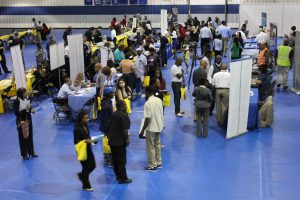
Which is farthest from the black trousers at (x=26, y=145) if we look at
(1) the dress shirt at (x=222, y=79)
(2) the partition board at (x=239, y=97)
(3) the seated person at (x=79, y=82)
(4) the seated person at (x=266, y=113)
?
(4) the seated person at (x=266, y=113)

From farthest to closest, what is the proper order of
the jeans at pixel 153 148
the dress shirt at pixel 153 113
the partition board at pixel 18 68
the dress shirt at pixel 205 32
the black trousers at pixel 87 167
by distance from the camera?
the dress shirt at pixel 205 32 < the partition board at pixel 18 68 < the jeans at pixel 153 148 < the dress shirt at pixel 153 113 < the black trousers at pixel 87 167

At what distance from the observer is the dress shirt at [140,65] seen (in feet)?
43.1

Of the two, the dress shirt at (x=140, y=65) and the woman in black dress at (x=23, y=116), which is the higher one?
the dress shirt at (x=140, y=65)

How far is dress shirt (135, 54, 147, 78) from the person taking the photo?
13.1m

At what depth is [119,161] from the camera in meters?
7.71

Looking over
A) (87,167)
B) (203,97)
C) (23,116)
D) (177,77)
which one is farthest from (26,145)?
(177,77)

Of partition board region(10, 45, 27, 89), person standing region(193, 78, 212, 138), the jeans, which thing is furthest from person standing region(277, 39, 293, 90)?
partition board region(10, 45, 27, 89)

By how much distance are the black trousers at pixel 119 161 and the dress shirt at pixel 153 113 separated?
0.74 meters

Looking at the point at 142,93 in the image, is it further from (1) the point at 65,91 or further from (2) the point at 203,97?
(2) the point at 203,97

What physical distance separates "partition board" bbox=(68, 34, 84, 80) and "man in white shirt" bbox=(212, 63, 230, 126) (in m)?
5.64

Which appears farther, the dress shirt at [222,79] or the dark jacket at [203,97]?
the dress shirt at [222,79]

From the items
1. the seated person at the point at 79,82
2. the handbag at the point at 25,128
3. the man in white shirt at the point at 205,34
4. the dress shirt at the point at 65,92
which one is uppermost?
the man in white shirt at the point at 205,34

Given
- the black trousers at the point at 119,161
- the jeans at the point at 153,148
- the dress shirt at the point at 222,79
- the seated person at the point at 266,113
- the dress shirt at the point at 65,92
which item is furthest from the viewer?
the dress shirt at the point at 65,92

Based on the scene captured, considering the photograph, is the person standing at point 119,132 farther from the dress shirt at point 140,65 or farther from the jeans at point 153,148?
the dress shirt at point 140,65
